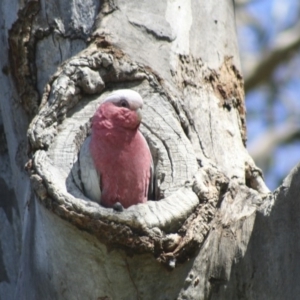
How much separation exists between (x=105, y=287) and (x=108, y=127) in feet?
2.78

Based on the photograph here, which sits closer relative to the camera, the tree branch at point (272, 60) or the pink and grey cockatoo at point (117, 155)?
the pink and grey cockatoo at point (117, 155)

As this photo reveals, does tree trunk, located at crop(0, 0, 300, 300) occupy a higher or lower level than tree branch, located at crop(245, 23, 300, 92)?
lower

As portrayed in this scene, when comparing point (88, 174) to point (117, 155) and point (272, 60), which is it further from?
point (272, 60)

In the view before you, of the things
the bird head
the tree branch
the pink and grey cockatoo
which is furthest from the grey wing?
the tree branch

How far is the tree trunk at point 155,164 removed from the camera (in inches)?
91.5

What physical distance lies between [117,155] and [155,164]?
341 millimetres

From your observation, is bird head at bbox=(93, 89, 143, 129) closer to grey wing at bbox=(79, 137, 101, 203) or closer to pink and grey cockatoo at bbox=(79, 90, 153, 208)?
pink and grey cockatoo at bbox=(79, 90, 153, 208)

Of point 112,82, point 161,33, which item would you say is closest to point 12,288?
point 112,82

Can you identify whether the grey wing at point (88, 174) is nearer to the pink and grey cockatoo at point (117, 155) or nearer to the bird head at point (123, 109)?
the pink and grey cockatoo at point (117, 155)

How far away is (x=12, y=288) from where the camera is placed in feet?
10.3

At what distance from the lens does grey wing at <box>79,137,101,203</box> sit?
267cm

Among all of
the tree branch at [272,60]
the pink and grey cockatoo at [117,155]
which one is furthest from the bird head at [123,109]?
the tree branch at [272,60]

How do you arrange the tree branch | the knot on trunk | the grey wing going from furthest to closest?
1. the tree branch
2. the grey wing
3. the knot on trunk

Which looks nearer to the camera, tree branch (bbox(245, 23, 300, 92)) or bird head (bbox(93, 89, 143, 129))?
bird head (bbox(93, 89, 143, 129))
